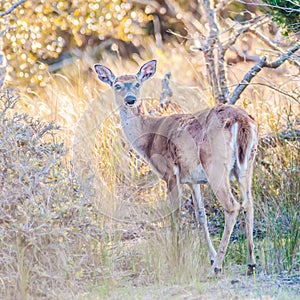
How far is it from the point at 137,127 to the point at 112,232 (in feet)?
4.92

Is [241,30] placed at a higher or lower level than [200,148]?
higher

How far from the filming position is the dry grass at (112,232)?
6.46 m

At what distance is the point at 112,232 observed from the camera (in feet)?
25.6

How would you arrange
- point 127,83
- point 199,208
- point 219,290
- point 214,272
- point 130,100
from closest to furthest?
point 219,290 < point 214,272 < point 199,208 < point 130,100 < point 127,83

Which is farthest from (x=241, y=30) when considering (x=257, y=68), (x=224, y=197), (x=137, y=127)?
(x=224, y=197)

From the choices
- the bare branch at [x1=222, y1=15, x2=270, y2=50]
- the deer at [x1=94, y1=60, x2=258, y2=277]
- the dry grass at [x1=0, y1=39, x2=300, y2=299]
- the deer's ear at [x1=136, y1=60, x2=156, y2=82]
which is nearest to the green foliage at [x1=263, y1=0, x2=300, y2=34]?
the dry grass at [x1=0, y1=39, x2=300, y2=299]

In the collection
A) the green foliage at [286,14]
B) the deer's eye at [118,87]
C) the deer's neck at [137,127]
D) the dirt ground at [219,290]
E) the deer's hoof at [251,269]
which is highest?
the green foliage at [286,14]

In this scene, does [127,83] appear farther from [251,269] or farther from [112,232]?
[251,269]

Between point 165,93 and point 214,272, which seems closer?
point 214,272

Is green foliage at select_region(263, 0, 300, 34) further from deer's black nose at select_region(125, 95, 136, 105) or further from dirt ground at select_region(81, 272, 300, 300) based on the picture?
dirt ground at select_region(81, 272, 300, 300)

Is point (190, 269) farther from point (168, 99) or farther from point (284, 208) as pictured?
point (168, 99)

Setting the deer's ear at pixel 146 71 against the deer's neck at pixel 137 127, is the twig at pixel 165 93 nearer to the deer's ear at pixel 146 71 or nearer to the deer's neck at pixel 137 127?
the deer's ear at pixel 146 71

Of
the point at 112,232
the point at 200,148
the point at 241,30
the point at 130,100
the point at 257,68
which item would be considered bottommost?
the point at 112,232

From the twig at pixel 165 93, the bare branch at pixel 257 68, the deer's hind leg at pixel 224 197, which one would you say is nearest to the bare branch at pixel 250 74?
the bare branch at pixel 257 68
